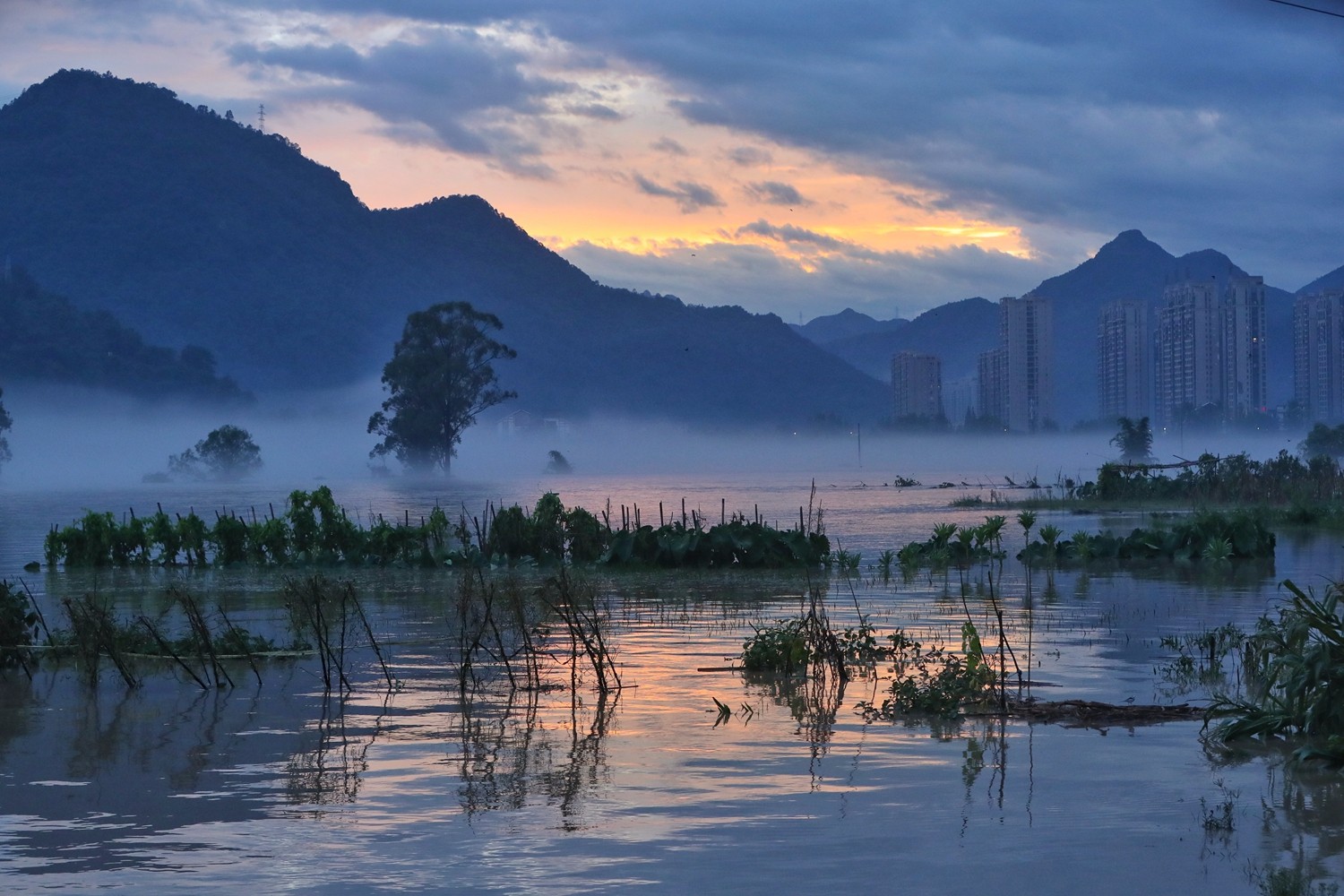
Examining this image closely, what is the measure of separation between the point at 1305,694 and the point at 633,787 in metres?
4.63

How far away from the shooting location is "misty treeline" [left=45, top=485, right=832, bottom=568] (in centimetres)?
2642

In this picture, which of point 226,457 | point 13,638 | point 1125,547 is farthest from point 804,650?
point 226,457

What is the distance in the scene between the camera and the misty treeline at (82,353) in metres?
151

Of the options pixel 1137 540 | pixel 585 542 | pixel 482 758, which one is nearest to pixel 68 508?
pixel 585 542

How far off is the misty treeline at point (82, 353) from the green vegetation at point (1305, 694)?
518 ft

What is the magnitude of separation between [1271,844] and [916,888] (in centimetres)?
206

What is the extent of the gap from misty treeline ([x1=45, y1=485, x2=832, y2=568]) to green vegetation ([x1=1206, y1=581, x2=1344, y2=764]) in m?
16.3

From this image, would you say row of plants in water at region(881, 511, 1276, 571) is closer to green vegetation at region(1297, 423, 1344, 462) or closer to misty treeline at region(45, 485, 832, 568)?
misty treeline at region(45, 485, 832, 568)

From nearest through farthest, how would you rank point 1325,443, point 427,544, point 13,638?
point 13,638 < point 427,544 < point 1325,443

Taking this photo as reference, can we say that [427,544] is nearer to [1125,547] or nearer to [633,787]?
[1125,547]

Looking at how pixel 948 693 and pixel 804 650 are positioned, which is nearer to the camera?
pixel 948 693

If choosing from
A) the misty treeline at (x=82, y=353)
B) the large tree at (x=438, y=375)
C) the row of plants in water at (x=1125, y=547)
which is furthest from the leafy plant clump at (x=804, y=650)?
the misty treeline at (x=82, y=353)

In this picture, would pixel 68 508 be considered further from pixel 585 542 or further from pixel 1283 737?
pixel 1283 737

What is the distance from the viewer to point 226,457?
388 feet
